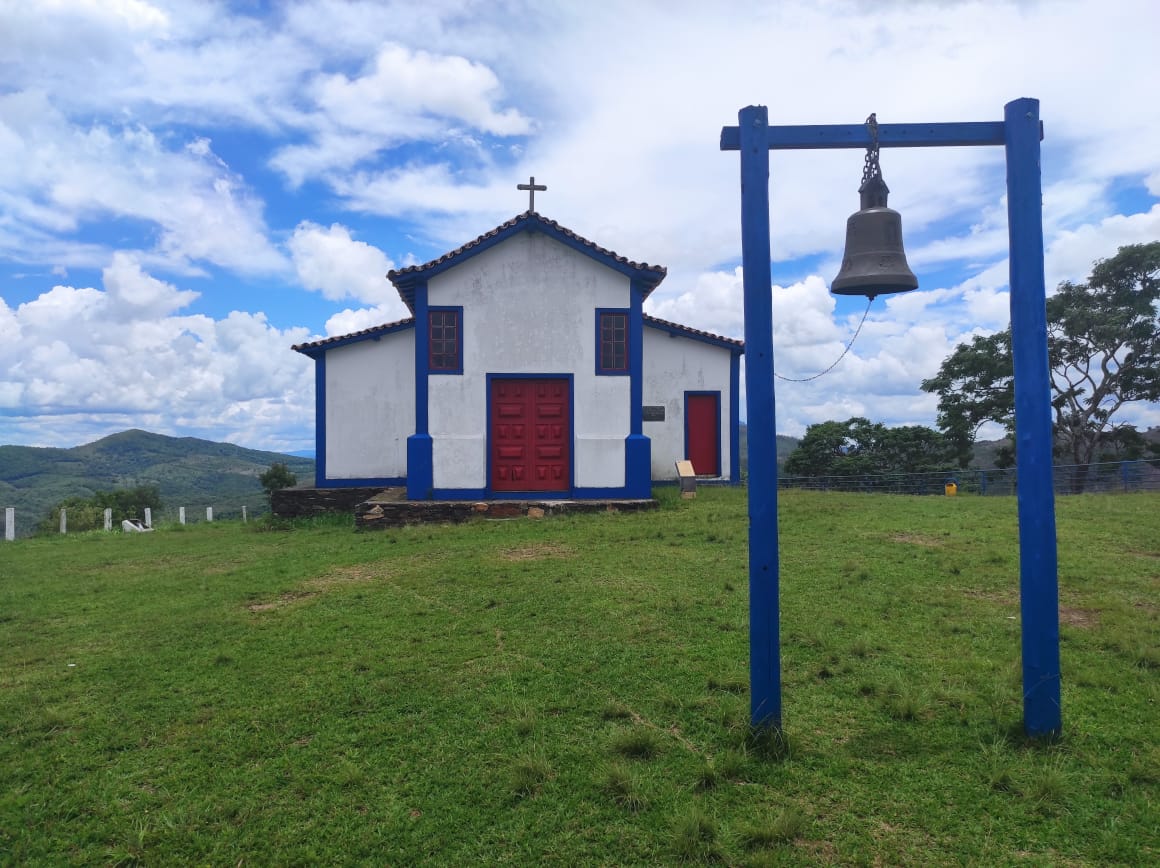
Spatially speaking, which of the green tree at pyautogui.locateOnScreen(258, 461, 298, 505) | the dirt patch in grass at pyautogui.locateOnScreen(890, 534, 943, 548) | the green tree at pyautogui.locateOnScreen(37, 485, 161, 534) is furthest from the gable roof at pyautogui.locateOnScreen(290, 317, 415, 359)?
the green tree at pyautogui.locateOnScreen(37, 485, 161, 534)

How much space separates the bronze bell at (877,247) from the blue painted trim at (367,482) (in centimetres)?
1384

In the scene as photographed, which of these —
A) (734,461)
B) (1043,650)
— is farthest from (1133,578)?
(734,461)

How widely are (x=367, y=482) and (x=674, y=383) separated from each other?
822 centimetres

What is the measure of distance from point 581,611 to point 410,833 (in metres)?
3.59

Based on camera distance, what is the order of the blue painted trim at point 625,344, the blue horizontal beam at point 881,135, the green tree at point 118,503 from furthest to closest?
the green tree at point 118,503 → the blue painted trim at point 625,344 → the blue horizontal beam at point 881,135

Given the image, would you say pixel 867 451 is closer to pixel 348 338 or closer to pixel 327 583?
pixel 348 338

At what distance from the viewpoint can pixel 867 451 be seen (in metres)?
31.6

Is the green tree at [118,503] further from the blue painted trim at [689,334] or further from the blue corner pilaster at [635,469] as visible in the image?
the blue corner pilaster at [635,469]

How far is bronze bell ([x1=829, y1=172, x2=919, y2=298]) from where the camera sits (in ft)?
14.7

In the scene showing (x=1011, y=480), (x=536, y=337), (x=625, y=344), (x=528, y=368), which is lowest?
(x=1011, y=480)

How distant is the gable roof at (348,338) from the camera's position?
16531 mm

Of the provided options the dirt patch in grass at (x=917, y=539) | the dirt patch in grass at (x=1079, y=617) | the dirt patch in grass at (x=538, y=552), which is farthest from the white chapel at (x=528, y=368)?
the dirt patch in grass at (x=1079, y=617)

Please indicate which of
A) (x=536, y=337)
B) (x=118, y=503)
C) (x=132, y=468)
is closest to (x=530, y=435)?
(x=536, y=337)

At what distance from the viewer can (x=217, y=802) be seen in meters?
3.72
